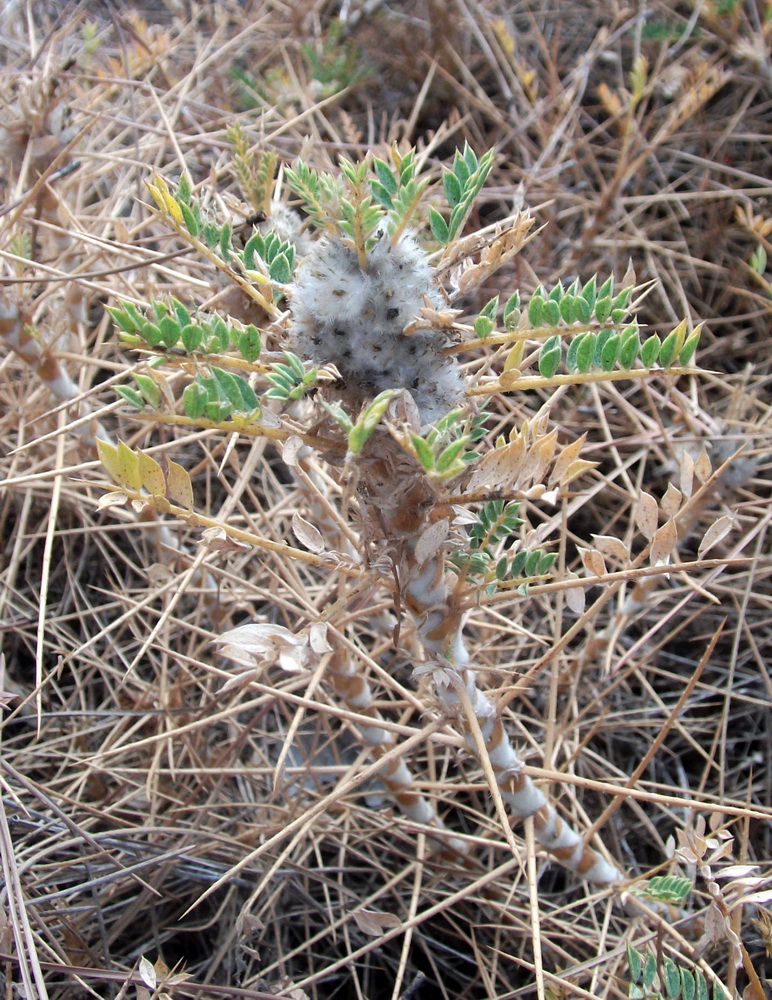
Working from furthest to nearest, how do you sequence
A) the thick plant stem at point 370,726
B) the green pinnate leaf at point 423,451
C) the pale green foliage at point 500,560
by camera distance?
the thick plant stem at point 370,726, the pale green foliage at point 500,560, the green pinnate leaf at point 423,451

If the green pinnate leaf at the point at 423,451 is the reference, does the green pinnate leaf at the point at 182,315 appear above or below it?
above

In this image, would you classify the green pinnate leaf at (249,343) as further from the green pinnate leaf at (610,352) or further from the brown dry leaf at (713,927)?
the brown dry leaf at (713,927)

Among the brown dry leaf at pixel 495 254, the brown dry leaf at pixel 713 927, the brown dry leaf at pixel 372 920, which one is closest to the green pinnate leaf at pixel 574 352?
the brown dry leaf at pixel 495 254

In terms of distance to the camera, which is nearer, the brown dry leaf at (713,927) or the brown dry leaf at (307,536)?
the brown dry leaf at (307,536)

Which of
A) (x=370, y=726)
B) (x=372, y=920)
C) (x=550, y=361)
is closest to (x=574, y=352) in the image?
(x=550, y=361)

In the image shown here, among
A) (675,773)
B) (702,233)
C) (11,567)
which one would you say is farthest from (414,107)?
(675,773)

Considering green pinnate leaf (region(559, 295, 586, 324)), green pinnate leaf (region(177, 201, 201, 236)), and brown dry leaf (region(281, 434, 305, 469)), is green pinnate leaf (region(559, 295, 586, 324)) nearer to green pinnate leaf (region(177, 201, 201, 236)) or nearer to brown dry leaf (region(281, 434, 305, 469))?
brown dry leaf (region(281, 434, 305, 469))
